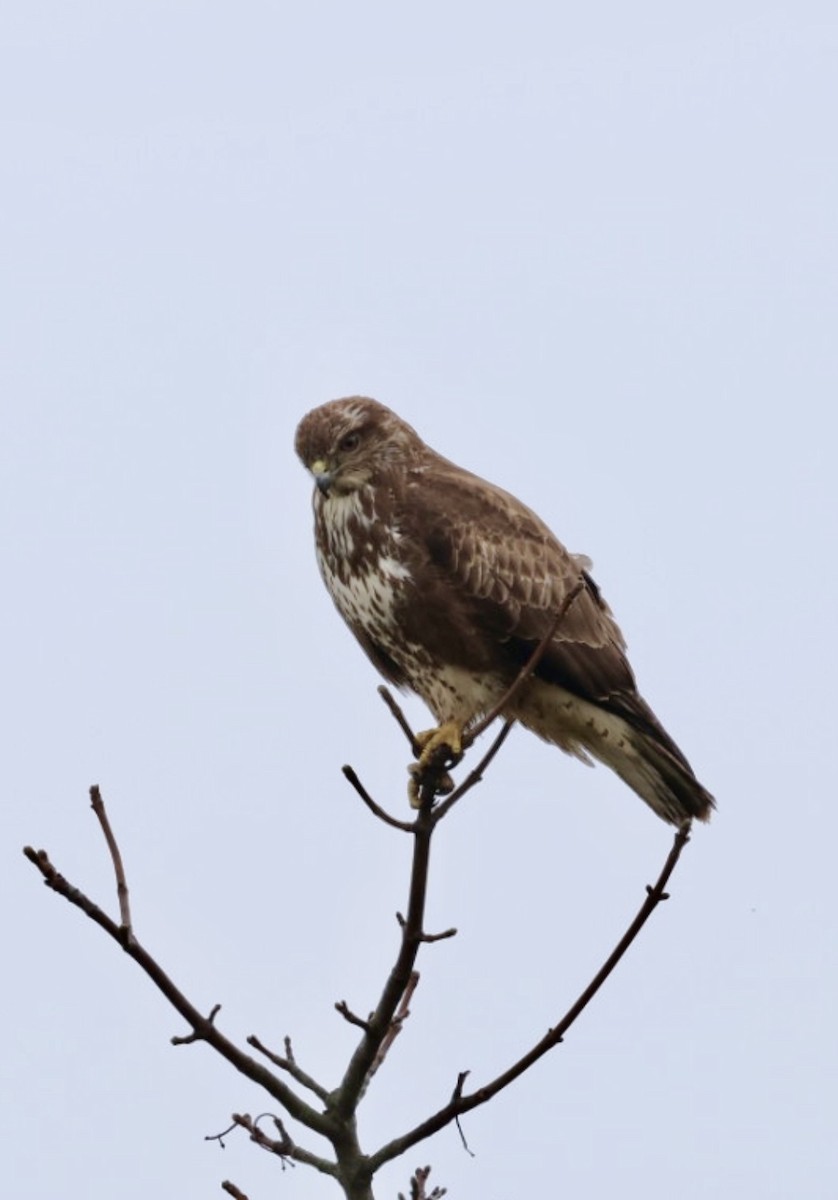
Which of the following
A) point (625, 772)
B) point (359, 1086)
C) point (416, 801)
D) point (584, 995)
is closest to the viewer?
point (584, 995)

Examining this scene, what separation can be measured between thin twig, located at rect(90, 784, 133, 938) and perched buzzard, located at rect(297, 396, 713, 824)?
105 inches

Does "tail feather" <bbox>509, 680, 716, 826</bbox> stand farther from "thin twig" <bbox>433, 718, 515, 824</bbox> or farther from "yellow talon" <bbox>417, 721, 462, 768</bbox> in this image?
"thin twig" <bbox>433, 718, 515, 824</bbox>

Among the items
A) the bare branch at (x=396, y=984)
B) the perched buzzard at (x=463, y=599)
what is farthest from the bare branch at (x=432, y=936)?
the perched buzzard at (x=463, y=599)

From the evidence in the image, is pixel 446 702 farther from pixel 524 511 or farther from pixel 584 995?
pixel 584 995

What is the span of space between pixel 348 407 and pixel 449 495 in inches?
19.9

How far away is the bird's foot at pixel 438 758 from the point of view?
521cm

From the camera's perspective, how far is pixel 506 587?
6.69m

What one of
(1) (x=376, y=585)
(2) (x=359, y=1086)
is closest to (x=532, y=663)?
(2) (x=359, y=1086)

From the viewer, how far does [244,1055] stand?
3.86 m

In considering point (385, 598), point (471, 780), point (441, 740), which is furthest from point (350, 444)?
point (471, 780)

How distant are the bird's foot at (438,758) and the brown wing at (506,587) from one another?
0.38 meters

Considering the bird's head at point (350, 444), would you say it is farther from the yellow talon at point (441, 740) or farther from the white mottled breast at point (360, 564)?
the yellow talon at point (441, 740)

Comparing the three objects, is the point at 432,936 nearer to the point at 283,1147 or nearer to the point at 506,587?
the point at 283,1147

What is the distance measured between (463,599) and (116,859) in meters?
3.07
